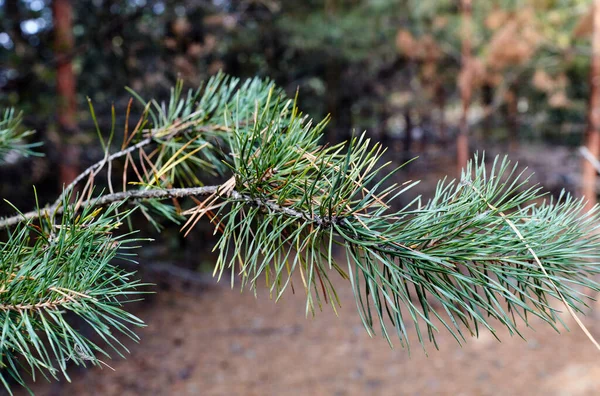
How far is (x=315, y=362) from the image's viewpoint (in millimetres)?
3758

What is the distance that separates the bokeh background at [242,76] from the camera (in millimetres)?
3330

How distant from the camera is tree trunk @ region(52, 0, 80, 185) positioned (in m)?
3.08

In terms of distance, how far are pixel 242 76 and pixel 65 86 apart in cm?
160

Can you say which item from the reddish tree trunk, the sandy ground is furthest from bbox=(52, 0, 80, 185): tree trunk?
→ the reddish tree trunk

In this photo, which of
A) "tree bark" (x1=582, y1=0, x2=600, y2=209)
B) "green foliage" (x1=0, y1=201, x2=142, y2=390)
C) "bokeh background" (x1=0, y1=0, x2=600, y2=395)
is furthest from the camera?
"tree bark" (x1=582, y1=0, x2=600, y2=209)

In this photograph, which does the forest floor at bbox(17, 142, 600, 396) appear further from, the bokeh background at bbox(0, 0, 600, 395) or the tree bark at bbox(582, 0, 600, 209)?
the tree bark at bbox(582, 0, 600, 209)

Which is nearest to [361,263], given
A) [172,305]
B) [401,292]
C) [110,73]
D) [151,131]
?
[401,292]

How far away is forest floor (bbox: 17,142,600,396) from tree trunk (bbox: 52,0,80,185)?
1582mm

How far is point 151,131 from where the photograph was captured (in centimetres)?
82

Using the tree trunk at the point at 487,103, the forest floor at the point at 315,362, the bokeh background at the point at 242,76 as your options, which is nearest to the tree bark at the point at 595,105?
the bokeh background at the point at 242,76

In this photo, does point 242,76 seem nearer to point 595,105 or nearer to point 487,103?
point 595,105

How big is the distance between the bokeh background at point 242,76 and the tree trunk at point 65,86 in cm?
1

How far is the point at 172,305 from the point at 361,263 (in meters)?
4.61

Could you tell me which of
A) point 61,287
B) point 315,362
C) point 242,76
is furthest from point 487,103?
point 61,287
